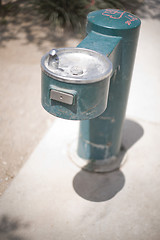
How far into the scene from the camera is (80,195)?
3053 mm

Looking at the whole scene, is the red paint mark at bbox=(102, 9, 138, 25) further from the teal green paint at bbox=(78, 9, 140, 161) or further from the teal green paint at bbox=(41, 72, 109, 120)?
the teal green paint at bbox=(41, 72, 109, 120)

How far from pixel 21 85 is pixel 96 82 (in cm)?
291

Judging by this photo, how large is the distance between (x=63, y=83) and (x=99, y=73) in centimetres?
29

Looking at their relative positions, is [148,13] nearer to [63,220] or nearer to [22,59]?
[22,59]

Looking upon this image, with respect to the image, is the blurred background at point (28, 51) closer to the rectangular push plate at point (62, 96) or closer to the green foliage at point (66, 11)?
the green foliage at point (66, 11)

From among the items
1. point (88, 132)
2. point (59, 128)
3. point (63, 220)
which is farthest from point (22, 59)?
point (63, 220)

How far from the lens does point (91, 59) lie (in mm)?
2156

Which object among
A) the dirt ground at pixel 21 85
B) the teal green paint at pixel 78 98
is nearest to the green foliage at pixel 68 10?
the dirt ground at pixel 21 85

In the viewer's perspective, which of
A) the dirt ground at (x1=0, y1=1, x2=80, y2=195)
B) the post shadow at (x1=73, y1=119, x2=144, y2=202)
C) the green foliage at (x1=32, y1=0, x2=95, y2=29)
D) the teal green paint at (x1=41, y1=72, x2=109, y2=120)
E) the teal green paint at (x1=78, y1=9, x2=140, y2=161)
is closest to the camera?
the teal green paint at (x1=41, y1=72, x2=109, y2=120)

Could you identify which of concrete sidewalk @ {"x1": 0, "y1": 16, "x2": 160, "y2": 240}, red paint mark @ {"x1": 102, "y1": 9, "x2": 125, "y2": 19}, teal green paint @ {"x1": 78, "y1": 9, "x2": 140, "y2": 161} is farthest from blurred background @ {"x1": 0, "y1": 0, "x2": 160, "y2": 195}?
red paint mark @ {"x1": 102, "y1": 9, "x2": 125, "y2": 19}

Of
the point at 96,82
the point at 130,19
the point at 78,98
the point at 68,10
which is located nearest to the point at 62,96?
the point at 78,98

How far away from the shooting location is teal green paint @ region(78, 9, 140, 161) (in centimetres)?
234

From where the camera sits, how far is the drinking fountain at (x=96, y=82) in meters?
1.93

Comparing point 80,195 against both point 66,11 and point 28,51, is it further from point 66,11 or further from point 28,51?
point 66,11
